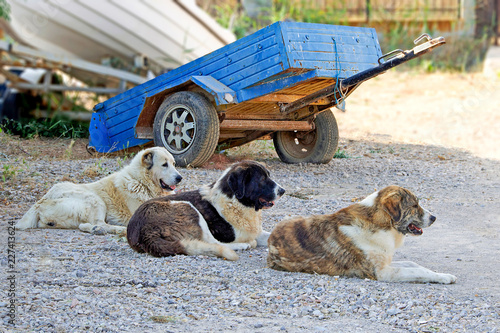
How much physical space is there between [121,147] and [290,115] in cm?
284

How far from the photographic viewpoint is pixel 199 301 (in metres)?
4.26

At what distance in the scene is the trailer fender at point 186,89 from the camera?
8.53 meters

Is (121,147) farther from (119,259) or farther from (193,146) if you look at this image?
(119,259)

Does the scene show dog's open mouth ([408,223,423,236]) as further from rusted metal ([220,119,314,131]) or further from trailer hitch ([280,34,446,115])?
rusted metal ([220,119,314,131])

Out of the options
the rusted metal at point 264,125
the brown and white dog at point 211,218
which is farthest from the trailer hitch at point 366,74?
the brown and white dog at point 211,218

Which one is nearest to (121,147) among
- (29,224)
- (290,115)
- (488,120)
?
(290,115)

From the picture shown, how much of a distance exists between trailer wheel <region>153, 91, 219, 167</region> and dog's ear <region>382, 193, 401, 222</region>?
4.38 meters

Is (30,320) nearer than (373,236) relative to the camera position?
Yes

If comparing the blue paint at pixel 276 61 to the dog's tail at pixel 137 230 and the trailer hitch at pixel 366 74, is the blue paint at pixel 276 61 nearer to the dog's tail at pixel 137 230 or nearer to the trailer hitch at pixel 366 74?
the trailer hitch at pixel 366 74

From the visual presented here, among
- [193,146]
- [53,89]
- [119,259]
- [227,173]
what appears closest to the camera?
[119,259]

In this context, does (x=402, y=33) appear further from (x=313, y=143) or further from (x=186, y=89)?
(x=186, y=89)

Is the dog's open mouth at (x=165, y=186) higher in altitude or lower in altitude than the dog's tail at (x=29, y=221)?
higher

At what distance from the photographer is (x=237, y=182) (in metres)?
5.58

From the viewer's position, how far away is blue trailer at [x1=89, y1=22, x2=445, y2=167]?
812 centimetres
